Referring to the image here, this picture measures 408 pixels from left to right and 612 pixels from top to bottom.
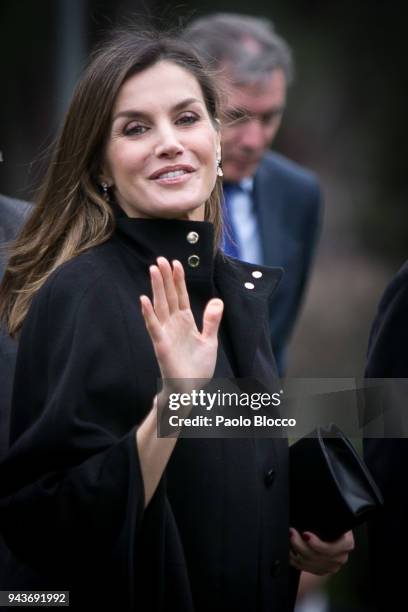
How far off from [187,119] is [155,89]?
96 mm

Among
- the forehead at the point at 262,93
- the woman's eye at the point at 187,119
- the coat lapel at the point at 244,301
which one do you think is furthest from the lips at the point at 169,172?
the forehead at the point at 262,93

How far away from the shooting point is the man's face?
4680mm

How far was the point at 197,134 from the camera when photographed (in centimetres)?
263

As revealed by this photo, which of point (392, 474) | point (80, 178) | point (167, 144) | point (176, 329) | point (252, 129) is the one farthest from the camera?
point (252, 129)

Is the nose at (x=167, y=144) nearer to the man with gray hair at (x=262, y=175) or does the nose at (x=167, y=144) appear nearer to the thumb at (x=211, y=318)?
the thumb at (x=211, y=318)

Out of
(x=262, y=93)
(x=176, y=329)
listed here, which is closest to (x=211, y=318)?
(x=176, y=329)

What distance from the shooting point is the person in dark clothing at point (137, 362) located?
2.28 metres

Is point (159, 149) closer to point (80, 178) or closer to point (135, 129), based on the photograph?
point (135, 129)

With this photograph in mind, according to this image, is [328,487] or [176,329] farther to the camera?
[328,487]

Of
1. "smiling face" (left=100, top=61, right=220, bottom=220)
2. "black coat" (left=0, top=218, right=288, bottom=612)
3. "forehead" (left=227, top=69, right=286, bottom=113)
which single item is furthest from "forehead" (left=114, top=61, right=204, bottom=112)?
"forehead" (left=227, top=69, right=286, bottom=113)

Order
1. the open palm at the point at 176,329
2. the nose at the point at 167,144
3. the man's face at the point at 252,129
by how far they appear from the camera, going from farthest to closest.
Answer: the man's face at the point at 252,129 < the nose at the point at 167,144 < the open palm at the point at 176,329

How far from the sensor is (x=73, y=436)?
2.31 metres

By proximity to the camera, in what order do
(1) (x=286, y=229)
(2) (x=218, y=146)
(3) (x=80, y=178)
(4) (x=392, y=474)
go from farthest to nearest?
(1) (x=286, y=229)
(4) (x=392, y=474)
(2) (x=218, y=146)
(3) (x=80, y=178)

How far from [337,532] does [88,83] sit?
1123 millimetres
